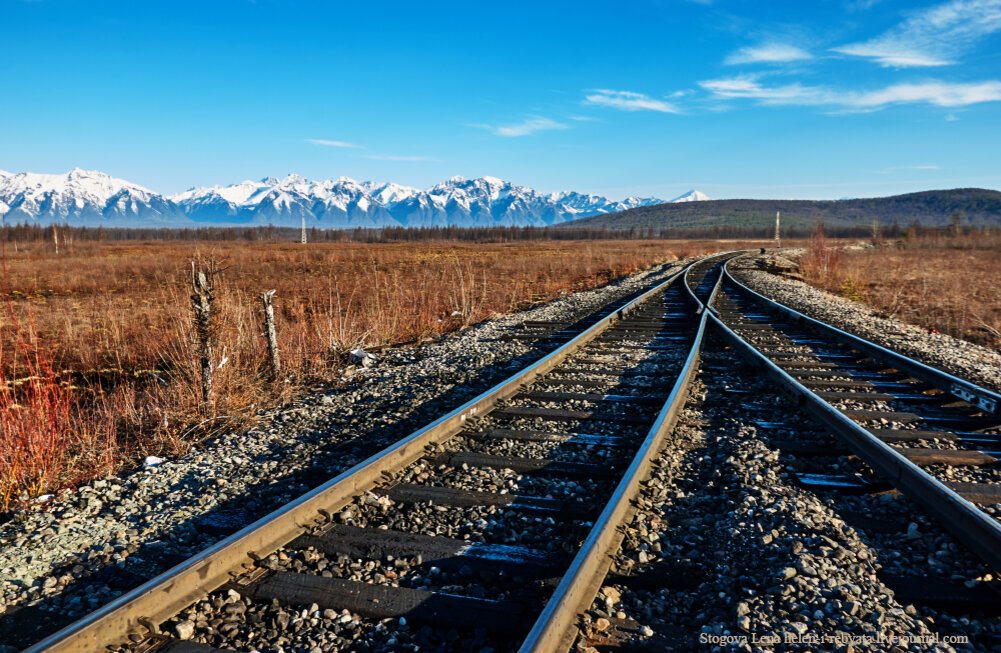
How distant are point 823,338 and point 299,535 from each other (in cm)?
828

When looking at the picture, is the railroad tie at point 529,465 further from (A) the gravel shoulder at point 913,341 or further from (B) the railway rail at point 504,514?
(A) the gravel shoulder at point 913,341

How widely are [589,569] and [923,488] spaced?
6.80 feet

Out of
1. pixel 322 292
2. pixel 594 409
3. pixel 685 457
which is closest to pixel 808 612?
pixel 685 457

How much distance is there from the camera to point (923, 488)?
126 inches

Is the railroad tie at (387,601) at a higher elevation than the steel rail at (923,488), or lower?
lower

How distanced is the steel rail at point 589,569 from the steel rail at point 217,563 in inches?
55.7

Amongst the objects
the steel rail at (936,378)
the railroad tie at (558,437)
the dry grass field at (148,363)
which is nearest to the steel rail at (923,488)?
the steel rail at (936,378)

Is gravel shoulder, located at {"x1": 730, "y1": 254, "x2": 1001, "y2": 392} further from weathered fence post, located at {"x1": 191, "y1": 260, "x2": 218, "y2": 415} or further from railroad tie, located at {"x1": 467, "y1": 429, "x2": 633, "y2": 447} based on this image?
weathered fence post, located at {"x1": 191, "y1": 260, "x2": 218, "y2": 415}

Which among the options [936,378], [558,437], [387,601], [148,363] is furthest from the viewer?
[148,363]

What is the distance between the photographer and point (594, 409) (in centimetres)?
518

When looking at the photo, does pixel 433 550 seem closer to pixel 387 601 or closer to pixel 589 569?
pixel 387 601

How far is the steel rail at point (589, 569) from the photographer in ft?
6.71

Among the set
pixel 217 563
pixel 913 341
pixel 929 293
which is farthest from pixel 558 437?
pixel 929 293

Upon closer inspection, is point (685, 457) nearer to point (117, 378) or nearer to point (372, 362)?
point (372, 362)
